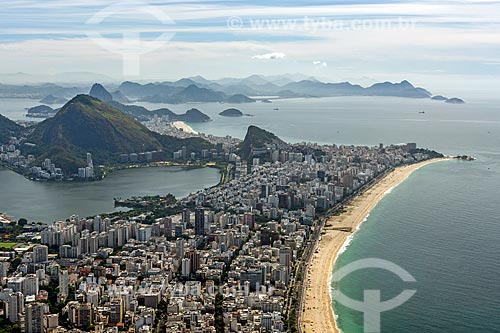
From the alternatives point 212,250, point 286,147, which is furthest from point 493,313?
point 286,147

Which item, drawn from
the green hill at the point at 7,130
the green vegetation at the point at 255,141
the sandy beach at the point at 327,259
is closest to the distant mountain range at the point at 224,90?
the green hill at the point at 7,130

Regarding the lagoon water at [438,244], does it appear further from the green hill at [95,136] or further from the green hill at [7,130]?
the green hill at [7,130]

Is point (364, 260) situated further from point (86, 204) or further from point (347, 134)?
point (347, 134)

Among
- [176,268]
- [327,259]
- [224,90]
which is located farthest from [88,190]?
[224,90]

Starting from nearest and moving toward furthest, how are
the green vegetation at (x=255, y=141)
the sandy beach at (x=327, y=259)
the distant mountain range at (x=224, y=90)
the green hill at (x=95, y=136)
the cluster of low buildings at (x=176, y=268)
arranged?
the cluster of low buildings at (x=176, y=268), the sandy beach at (x=327, y=259), the green vegetation at (x=255, y=141), the green hill at (x=95, y=136), the distant mountain range at (x=224, y=90)

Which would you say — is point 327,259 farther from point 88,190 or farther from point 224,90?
point 224,90
